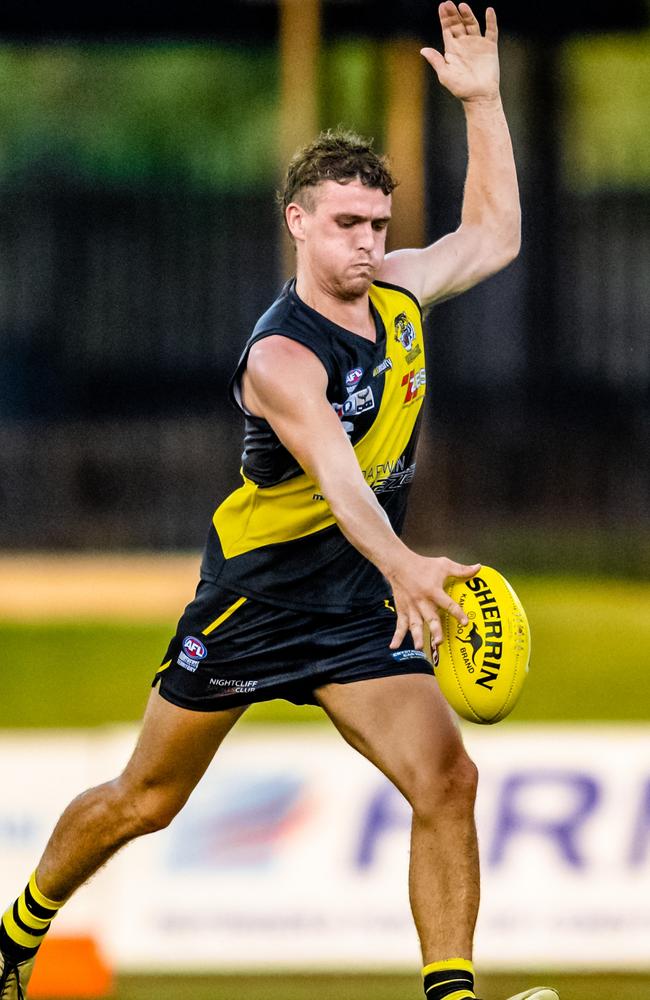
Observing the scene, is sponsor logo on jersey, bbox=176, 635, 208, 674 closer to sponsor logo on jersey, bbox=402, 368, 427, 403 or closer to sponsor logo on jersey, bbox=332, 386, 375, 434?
sponsor logo on jersey, bbox=332, 386, 375, 434

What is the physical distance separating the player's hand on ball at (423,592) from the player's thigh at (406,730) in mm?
436

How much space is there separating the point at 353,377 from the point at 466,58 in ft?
3.98

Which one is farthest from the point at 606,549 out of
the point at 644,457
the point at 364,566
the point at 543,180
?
the point at 364,566

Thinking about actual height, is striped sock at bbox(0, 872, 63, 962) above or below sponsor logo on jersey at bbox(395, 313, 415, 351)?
below

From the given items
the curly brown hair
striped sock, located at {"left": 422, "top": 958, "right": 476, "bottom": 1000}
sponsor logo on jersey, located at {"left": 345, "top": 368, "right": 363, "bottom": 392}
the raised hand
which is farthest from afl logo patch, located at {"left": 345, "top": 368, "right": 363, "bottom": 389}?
striped sock, located at {"left": 422, "top": 958, "right": 476, "bottom": 1000}

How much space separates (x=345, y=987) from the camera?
605 cm

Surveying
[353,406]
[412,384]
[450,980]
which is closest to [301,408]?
[353,406]

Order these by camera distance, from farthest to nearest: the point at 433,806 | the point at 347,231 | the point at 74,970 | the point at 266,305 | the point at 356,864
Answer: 1. the point at 266,305
2. the point at 356,864
3. the point at 74,970
4. the point at 347,231
5. the point at 433,806

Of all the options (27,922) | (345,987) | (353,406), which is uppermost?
(353,406)

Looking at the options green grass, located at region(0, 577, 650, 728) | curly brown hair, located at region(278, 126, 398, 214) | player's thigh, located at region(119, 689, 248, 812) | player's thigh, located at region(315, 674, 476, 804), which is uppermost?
curly brown hair, located at region(278, 126, 398, 214)

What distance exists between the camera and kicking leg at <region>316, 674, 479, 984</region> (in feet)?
15.5

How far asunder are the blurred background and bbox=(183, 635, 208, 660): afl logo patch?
1148 centimetres

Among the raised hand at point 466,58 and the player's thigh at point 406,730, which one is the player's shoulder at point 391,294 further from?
the player's thigh at point 406,730

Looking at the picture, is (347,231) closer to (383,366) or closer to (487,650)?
(383,366)
